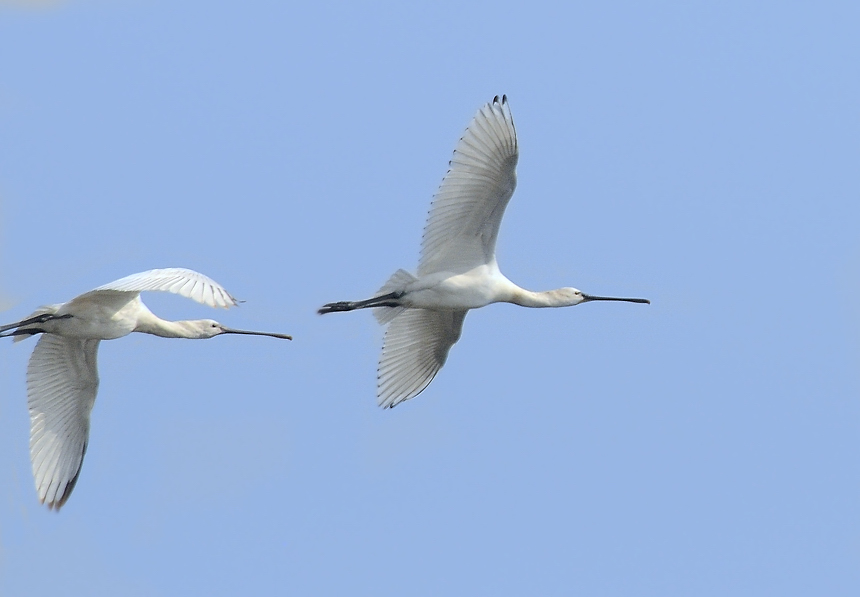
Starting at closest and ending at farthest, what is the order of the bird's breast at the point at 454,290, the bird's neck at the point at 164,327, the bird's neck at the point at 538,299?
the bird's breast at the point at 454,290
the bird's neck at the point at 164,327
the bird's neck at the point at 538,299

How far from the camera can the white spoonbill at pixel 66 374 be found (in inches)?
549

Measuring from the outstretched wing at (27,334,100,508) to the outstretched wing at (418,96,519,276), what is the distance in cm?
303

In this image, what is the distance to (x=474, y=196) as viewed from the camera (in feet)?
44.9

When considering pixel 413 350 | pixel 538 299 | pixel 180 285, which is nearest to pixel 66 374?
pixel 180 285

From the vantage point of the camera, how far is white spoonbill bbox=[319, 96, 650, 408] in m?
13.5

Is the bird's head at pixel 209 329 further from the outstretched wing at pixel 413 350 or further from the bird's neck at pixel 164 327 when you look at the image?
the outstretched wing at pixel 413 350

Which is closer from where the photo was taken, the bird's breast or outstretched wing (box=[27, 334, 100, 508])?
the bird's breast

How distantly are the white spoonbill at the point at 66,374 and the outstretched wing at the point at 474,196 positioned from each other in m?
2.34

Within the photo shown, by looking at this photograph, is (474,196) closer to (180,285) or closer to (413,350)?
(413,350)

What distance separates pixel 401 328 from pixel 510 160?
2.53 m

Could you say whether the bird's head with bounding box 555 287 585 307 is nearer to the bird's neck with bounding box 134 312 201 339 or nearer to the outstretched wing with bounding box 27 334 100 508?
the bird's neck with bounding box 134 312 201 339

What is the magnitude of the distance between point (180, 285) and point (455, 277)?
2602 mm

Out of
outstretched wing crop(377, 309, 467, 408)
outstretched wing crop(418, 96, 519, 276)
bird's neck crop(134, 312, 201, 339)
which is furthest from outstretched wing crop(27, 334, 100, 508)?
outstretched wing crop(418, 96, 519, 276)

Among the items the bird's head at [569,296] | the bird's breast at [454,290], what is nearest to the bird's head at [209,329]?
the bird's breast at [454,290]
